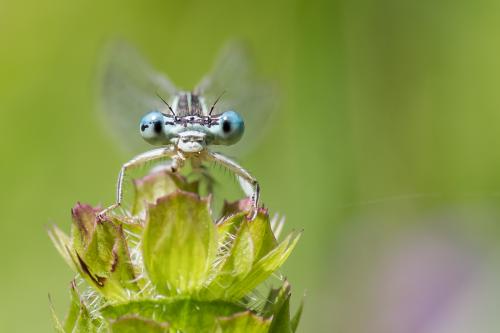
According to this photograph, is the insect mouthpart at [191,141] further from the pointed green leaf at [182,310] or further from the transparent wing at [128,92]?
the transparent wing at [128,92]

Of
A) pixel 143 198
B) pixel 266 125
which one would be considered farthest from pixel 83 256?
pixel 266 125

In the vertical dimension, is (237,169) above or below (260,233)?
above

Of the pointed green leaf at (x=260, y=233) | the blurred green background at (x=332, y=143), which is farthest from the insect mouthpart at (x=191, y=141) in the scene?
the blurred green background at (x=332, y=143)

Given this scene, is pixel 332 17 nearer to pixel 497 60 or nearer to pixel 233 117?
pixel 497 60

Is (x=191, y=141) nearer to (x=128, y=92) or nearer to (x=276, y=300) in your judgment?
(x=276, y=300)

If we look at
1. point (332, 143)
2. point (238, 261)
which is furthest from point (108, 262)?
point (332, 143)

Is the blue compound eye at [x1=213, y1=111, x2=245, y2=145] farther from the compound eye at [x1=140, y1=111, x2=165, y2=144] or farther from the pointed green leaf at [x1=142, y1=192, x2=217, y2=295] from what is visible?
the pointed green leaf at [x1=142, y1=192, x2=217, y2=295]

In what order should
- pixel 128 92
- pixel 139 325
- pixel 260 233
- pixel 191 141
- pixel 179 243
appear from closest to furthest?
pixel 139 325, pixel 179 243, pixel 260 233, pixel 191 141, pixel 128 92
